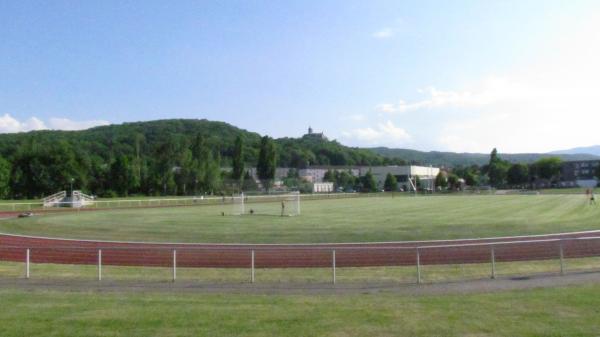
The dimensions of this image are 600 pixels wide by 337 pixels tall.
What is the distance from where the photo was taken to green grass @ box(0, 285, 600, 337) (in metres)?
9.46

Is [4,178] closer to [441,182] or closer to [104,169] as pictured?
[104,169]

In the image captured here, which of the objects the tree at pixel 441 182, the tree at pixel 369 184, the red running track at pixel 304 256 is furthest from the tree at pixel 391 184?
the red running track at pixel 304 256

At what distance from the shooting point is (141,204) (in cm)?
7519

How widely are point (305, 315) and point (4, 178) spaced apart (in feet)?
318

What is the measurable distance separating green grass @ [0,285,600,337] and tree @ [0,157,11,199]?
→ 90.0m

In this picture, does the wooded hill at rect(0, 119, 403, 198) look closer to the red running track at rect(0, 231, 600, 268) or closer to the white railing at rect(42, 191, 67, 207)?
the white railing at rect(42, 191, 67, 207)

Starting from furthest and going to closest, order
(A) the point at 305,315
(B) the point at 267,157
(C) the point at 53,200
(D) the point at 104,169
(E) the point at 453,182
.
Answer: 1. (E) the point at 453,182
2. (B) the point at 267,157
3. (D) the point at 104,169
4. (C) the point at 53,200
5. (A) the point at 305,315

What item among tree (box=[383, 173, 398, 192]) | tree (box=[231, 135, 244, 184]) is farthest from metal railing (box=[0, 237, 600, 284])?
tree (box=[383, 173, 398, 192])

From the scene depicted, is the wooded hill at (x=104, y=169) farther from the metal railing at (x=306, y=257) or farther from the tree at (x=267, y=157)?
the metal railing at (x=306, y=257)

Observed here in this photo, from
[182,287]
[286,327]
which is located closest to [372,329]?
[286,327]

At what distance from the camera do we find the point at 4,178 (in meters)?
93.9

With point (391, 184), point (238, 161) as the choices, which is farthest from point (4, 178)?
point (391, 184)

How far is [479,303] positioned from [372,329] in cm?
380

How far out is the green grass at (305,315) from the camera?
9.46 meters
